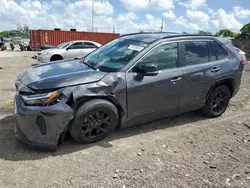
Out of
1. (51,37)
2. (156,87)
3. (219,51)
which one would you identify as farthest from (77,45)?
(51,37)

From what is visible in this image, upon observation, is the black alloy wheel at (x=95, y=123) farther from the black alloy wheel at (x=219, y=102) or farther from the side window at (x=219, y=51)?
the side window at (x=219, y=51)

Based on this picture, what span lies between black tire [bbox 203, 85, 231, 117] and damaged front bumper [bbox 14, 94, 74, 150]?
2772 millimetres

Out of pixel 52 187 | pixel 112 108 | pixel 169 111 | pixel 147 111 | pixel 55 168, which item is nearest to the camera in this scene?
pixel 52 187

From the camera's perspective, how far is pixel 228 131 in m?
4.18

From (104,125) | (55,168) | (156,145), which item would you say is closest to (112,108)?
(104,125)

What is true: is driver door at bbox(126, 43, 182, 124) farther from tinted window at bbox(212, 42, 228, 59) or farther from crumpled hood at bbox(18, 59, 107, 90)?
tinted window at bbox(212, 42, 228, 59)

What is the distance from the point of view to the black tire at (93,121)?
→ 3240mm

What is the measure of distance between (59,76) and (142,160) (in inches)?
64.9

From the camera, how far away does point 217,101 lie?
469 cm

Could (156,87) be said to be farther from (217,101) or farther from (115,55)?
(217,101)

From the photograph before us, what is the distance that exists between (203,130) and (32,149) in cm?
286

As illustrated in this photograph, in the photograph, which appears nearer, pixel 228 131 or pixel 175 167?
pixel 175 167

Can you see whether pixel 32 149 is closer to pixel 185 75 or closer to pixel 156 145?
pixel 156 145

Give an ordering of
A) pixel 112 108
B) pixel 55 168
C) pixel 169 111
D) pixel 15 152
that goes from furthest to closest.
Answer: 1. pixel 169 111
2. pixel 112 108
3. pixel 15 152
4. pixel 55 168
